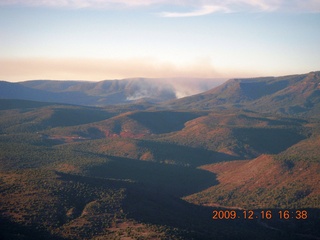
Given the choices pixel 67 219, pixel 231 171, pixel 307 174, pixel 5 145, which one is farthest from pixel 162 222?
pixel 5 145

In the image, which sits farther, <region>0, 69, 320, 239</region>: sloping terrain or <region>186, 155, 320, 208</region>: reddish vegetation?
<region>186, 155, 320, 208</region>: reddish vegetation

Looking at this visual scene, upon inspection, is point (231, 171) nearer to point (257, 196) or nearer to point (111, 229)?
point (257, 196)

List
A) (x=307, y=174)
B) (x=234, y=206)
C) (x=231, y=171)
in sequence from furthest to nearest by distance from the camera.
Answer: (x=231, y=171) → (x=307, y=174) → (x=234, y=206)
